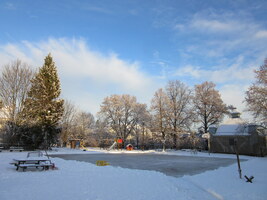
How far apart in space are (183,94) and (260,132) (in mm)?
14975

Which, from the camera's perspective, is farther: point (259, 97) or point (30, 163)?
point (259, 97)

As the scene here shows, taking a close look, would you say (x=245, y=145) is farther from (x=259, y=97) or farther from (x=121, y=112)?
(x=121, y=112)

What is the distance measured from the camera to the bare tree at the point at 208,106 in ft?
125

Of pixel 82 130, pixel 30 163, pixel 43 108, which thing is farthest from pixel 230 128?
pixel 82 130

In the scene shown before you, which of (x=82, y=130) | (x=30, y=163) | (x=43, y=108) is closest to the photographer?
(x=30, y=163)

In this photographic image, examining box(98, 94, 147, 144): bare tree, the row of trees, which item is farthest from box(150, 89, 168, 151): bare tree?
box(98, 94, 147, 144): bare tree

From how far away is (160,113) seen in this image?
40.5 m

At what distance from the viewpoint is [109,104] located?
46781 millimetres

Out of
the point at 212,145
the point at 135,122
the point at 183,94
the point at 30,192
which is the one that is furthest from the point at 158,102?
the point at 30,192

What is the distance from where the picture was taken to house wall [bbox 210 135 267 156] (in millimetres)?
28630

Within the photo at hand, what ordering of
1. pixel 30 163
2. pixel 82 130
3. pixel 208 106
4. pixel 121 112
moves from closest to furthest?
pixel 30 163, pixel 208 106, pixel 121 112, pixel 82 130

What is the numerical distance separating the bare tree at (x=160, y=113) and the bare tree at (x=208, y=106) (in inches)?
230

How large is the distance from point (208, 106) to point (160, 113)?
882cm

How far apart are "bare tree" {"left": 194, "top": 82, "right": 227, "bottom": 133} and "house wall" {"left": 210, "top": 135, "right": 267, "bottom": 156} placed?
20.2ft
